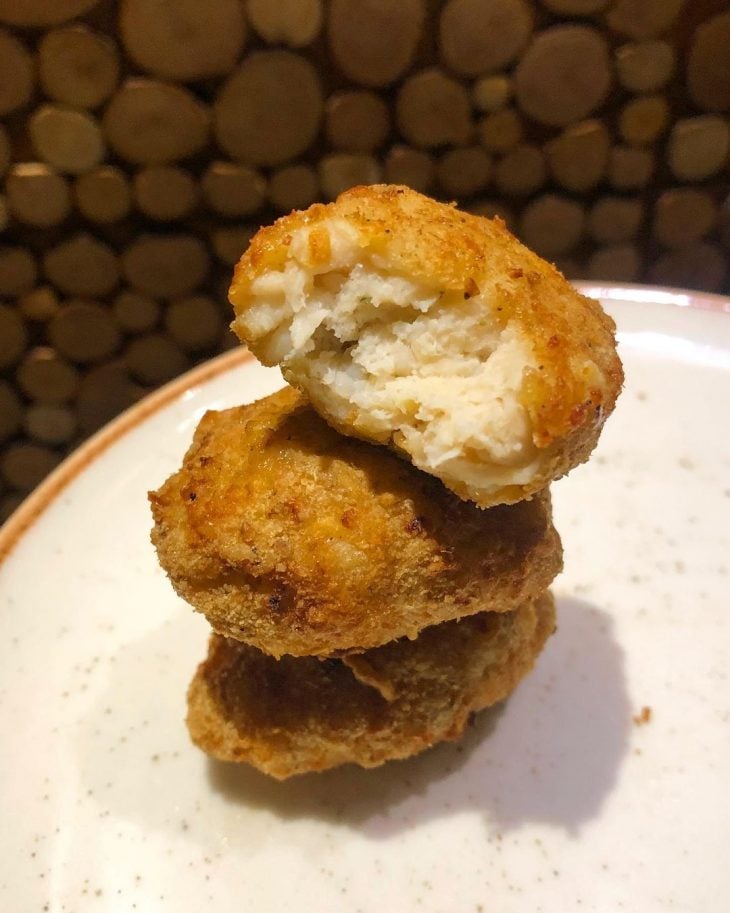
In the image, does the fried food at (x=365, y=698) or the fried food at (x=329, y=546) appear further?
the fried food at (x=365, y=698)

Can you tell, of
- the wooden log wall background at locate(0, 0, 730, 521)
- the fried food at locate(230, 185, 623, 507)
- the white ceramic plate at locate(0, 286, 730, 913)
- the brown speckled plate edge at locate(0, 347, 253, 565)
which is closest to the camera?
the fried food at locate(230, 185, 623, 507)

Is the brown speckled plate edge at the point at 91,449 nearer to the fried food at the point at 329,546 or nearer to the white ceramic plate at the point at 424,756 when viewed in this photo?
the white ceramic plate at the point at 424,756

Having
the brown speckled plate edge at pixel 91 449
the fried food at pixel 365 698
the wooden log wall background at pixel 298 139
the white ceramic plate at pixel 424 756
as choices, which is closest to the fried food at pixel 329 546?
the fried food at pixel 365 698

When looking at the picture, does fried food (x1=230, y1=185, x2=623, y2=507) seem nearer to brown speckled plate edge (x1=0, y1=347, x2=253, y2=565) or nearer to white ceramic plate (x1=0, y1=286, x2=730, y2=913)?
white ceramic plate (x1=0, y1=286, x2=730, y2=913)

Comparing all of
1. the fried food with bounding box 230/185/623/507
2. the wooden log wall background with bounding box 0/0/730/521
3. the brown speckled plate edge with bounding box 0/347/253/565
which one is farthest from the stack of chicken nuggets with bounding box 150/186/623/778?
the wooden log wall background with bounding box 0/0/730/521

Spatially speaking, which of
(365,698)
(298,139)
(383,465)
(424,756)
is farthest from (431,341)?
(298,139)

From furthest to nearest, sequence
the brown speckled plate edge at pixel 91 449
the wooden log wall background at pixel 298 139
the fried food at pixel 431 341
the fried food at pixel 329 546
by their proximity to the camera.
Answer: the wooden log wall background at pixel 298 139
the brown speckled plate edge at pixel 91 449
the fried food at pixel 329 546
the fried food at pixel 431 341

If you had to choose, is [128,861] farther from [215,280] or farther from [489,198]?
[489,198]
